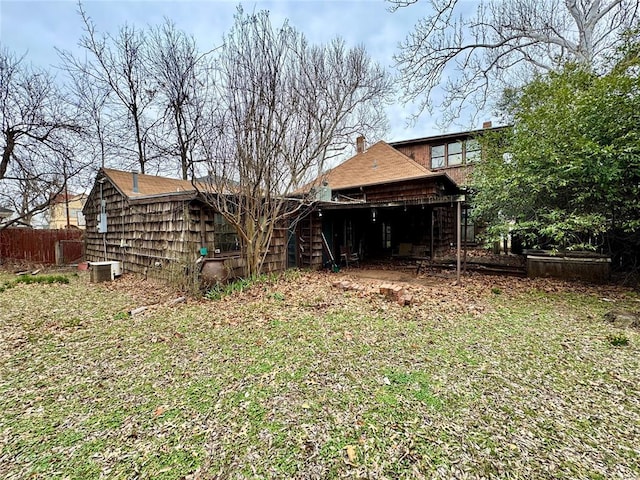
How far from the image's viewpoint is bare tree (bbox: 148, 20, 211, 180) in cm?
681

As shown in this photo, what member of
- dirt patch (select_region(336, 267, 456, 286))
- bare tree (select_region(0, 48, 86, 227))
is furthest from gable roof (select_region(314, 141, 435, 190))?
bare tree (select_region(0, 48, 86, 227))

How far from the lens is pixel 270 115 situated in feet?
21.5

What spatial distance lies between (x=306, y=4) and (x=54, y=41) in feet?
33.9

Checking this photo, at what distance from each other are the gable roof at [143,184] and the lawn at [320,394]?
5.16 metres

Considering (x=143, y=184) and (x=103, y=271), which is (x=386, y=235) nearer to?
(x=143, y=184)

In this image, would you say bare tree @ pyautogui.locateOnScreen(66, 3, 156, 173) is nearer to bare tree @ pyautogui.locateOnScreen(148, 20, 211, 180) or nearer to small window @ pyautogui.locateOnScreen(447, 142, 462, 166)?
bare tree @ pyautogui.locateOnScreen(148, 20, 211, 180)

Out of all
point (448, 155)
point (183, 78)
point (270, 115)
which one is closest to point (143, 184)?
point (183, 78)

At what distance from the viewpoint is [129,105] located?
14648 mm

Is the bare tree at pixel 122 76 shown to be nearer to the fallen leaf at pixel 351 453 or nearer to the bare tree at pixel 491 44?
the bare tree at pixel 491 44

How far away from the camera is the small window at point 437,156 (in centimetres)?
1712

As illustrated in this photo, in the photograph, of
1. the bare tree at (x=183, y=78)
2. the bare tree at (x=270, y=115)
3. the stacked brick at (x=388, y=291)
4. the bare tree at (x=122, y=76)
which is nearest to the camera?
the stacked brick at (x=388, y=291)

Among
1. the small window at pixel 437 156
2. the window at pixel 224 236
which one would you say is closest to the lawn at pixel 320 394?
the window at pixel 224 236

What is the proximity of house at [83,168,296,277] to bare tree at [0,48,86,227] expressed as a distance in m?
1.71

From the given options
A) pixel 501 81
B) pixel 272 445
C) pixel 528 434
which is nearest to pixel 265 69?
pixel 272 445
